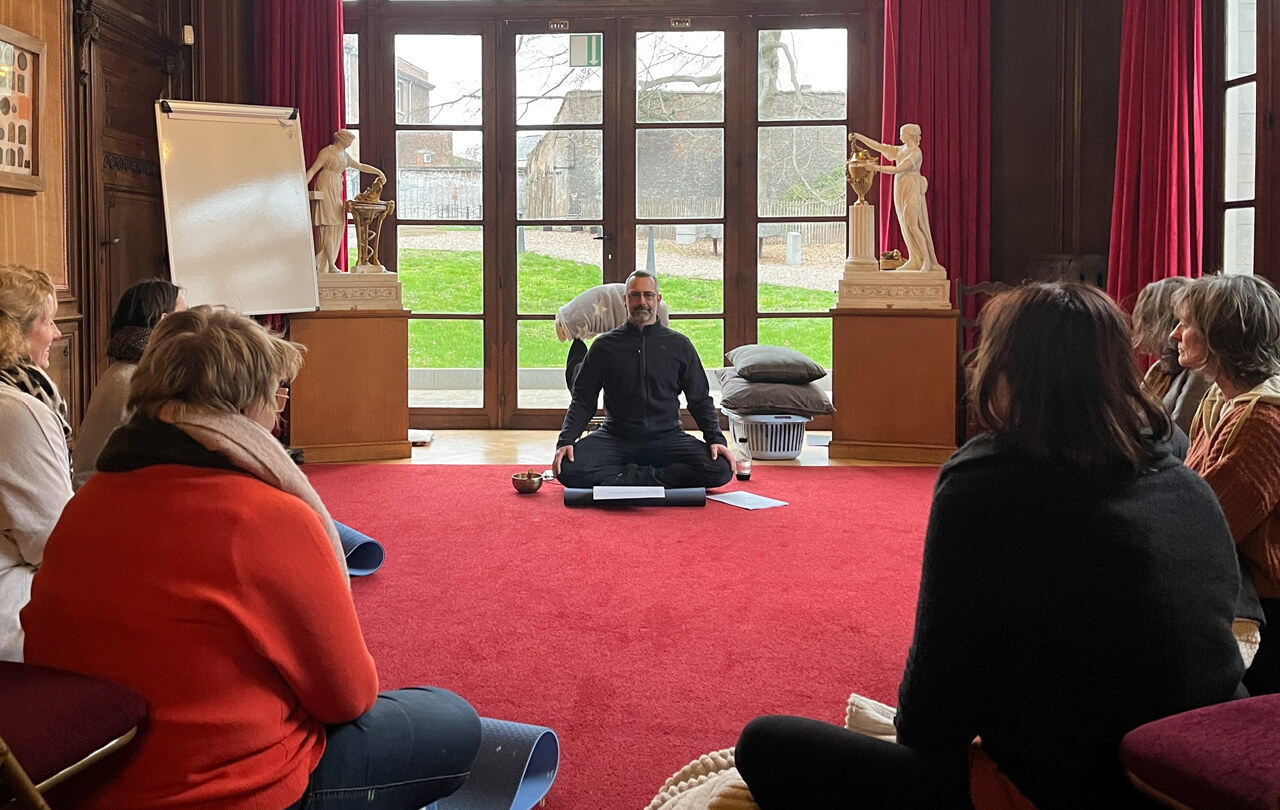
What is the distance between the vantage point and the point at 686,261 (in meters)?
8.16

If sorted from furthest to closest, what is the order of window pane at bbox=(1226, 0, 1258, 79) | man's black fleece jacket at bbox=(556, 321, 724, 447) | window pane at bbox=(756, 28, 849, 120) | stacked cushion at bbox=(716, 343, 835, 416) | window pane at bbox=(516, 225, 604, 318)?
window pane at bbox=(516, 225, 604, 318) < window pane at bbox=(756, 28, 849, 120) < stacked cushion at bbox=(716, 343, 835, 416) < window pane at bbox=(1226, 0, 1258, 79) < man's black fleece jacket at bbox=(556, 321, 724, 447)

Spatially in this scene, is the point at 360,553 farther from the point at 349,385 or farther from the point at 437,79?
the point at 437,79

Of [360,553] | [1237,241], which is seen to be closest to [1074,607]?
[360,553]

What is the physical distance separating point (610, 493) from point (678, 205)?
3257mm

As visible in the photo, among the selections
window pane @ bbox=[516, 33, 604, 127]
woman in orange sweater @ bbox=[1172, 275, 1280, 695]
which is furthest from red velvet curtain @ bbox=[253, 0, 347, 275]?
woman in orange sweater @ bbox=[1172, 275, 1280, 695]

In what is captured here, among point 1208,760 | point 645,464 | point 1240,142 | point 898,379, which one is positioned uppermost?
point 1240,142

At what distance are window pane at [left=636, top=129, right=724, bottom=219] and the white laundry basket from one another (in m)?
1.85

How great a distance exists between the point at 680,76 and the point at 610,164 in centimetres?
73

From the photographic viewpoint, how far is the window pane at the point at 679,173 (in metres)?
A: 8.07

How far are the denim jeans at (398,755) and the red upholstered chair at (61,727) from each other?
1.03 ft

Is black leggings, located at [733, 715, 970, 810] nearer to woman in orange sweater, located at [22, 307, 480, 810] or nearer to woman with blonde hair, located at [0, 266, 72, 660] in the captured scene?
woman in orange sweater, located at [22, 307, 480, 810]

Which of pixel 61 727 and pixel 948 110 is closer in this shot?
pixel 61 727

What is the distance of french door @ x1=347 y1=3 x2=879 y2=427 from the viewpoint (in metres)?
8.01

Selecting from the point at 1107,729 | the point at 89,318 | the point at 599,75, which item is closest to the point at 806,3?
the point at 599,75
